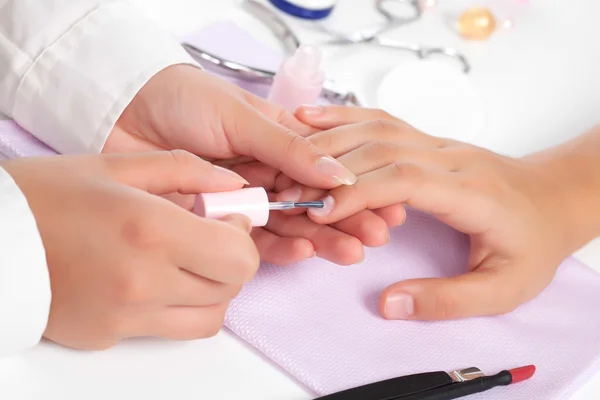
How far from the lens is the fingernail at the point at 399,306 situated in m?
0.68

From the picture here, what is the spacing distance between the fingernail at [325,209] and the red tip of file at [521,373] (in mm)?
210

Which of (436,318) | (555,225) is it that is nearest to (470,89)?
(555,225)

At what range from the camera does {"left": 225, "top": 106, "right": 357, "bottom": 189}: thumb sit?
68 cm

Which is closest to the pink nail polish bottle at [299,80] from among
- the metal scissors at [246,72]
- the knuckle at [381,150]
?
the metal scissors at [246,72]

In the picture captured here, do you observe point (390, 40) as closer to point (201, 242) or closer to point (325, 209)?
point (325, 209)

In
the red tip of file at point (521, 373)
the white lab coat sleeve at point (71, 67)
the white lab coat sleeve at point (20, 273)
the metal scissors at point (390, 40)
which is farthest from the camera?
the metal scissors at point (390, 40)

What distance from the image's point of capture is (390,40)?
3.35 feet

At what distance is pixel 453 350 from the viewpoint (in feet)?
2.21

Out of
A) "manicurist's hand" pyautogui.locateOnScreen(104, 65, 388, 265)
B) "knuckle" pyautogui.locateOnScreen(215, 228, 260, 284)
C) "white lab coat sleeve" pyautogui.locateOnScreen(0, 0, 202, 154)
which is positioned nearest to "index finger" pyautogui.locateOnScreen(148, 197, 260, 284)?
"knuckle" pyautogui.locateOnScreen(215, 228, 260, 284)

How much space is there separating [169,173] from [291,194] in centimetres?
14

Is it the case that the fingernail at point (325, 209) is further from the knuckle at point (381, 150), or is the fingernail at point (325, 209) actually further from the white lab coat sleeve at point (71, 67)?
the white lab coat sleeve at point (71, 67)

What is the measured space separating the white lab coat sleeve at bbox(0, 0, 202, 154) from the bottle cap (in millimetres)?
199

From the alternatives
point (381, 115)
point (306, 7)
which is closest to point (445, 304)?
point (381, 115)

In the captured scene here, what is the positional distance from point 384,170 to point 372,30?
1.19ft
